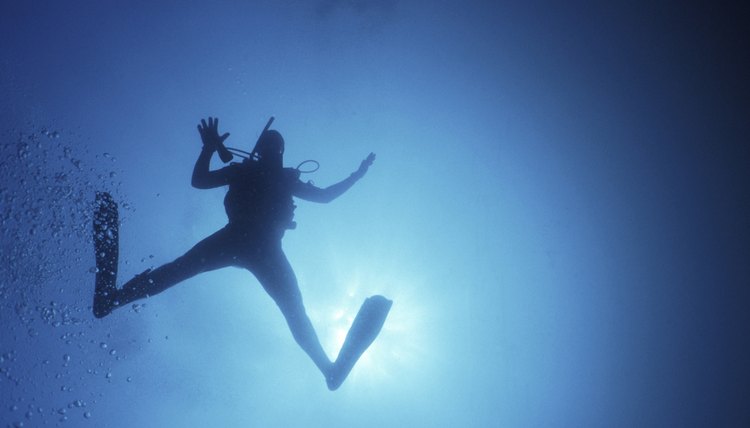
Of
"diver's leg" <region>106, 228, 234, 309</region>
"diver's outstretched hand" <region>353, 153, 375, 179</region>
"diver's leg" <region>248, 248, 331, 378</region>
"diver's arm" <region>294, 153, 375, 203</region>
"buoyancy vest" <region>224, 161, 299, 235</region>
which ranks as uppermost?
"diver's outstretched hand" <region>353, 153, 375, 179</region>

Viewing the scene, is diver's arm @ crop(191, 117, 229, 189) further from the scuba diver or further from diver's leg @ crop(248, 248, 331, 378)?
diver's leg @ crop(248, 248, 331, 378)

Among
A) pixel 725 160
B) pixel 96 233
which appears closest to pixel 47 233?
pixel 96 233

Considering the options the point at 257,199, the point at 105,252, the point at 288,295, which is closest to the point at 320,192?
the point at 257,199

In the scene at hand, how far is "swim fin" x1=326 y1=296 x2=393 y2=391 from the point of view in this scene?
3.14 metres

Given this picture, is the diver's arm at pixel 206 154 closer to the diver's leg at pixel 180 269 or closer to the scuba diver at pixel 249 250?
the scuba diver at pixel 249 250

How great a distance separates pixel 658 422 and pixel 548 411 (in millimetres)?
12553

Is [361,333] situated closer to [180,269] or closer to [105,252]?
[180,269]

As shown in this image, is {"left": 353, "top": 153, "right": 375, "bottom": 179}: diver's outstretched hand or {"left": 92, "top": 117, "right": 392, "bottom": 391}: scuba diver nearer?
{"left": 92, "top": 117, "right": 392, "bottom": 391}: scuba diver

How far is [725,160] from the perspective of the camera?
21562 mm

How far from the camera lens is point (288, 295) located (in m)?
3.24

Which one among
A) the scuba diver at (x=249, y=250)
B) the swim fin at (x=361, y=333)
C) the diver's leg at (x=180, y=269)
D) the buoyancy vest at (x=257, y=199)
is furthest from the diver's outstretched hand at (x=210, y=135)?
the swim fin at (x=361, y=333)

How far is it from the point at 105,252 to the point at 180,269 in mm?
725

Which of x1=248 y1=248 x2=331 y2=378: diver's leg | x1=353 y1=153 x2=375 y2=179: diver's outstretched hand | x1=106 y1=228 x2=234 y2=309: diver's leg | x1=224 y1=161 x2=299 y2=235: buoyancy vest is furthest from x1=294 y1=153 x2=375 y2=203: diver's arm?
x1=106 y1=228 x2=234 y2=309: diver's leg

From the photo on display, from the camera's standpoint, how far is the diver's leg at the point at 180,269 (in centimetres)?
296
